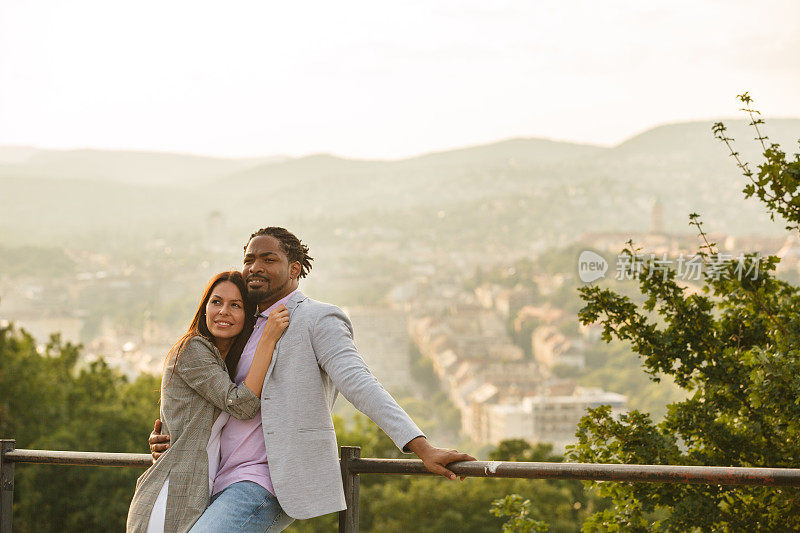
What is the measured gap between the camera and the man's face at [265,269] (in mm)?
2451

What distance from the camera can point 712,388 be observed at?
394 cm

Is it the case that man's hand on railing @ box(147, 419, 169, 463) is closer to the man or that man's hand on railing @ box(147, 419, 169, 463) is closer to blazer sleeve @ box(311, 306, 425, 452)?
the man

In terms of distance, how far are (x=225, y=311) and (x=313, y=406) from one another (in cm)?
35

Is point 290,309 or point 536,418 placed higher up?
point 290,309

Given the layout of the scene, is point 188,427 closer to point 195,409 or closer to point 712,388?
point 195,409

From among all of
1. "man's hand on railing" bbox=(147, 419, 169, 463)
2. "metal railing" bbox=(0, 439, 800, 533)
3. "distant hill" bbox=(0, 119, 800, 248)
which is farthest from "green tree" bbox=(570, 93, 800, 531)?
"distant hill" bbox=(0, 119, 800, 248)

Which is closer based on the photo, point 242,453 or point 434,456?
point 434,456

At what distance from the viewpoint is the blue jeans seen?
214 centimetres

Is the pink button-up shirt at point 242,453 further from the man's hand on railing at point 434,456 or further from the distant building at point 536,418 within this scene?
the distant building at point 536,418

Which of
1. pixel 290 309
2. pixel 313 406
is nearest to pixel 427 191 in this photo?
pixel 290 309

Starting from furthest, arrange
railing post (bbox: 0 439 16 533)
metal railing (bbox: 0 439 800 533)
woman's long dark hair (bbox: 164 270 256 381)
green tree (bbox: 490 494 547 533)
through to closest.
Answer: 1. green tree (bbox: 490 494 547 533)
2. railing post (bbox: 0 439 16 533)
3. woman's long dark hair (bbox: 164 270 256 381)
4. metal railing (bbox: 0 439 800 533)

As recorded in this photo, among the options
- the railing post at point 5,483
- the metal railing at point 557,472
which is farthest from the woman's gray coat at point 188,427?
the railing post at point 5,483

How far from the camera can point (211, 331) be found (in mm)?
2381

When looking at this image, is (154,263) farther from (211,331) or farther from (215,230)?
(211,331)
